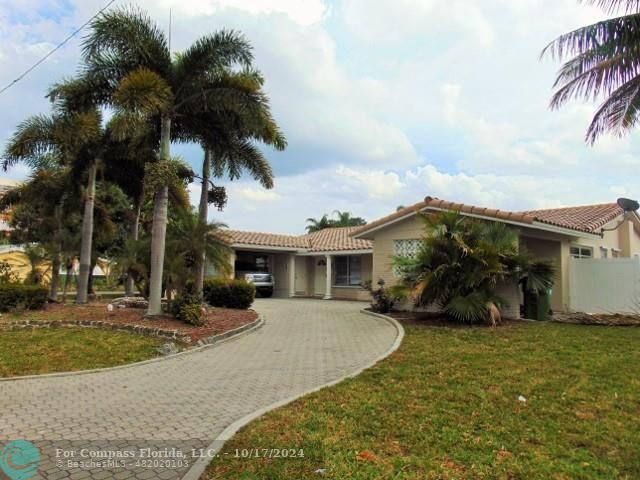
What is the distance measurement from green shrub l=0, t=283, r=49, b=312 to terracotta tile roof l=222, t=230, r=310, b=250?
11580 mm

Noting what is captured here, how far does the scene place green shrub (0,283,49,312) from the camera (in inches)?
501

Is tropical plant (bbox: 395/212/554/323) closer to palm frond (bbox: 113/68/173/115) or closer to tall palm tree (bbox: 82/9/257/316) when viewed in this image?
tall palm tree (bbox: 82/9/257/316)

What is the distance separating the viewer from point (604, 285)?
593 inches

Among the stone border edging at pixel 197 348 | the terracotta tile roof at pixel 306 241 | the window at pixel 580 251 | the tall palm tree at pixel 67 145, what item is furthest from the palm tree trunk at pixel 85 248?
the window at pixel 580 251

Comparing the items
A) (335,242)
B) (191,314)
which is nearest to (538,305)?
(191,314)

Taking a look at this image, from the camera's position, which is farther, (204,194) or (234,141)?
(204,194)

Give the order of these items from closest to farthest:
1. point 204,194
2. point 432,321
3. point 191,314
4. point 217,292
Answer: point 191,314 → point 432,321 → point 204,194 → point 217,292

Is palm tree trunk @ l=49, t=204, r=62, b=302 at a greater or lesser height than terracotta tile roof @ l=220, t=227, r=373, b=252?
lesser

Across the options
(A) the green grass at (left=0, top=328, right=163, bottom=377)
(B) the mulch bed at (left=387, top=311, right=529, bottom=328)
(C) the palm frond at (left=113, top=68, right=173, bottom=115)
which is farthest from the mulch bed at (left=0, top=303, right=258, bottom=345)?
(C) the palm frond at (left=113, top=68, right=173, bottom=115)

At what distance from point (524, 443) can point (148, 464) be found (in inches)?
134

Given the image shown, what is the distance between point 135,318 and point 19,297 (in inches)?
150

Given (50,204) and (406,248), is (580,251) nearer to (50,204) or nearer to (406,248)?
(406,248)

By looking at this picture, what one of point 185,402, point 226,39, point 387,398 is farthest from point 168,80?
point 387,398

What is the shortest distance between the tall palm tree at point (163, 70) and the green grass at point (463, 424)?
22.6 ft
